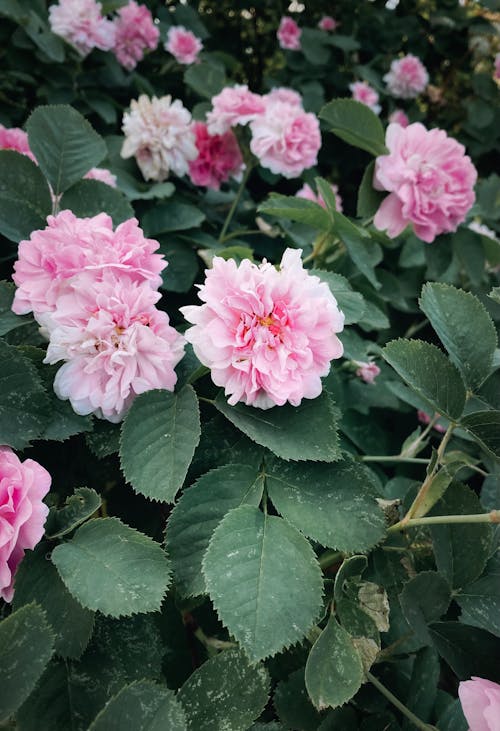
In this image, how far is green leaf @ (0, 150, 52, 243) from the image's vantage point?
2.65ft

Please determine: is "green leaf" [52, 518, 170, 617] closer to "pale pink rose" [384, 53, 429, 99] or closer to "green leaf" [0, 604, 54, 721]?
"green leaf" [0, 604, 54, 721]

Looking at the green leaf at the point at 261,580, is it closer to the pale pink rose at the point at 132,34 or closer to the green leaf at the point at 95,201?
the green leaf at the point at 95,201

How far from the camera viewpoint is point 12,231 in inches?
31.8

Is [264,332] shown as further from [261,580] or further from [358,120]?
[358,120]

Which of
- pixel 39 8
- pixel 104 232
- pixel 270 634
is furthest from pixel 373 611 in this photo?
pixel 39 8

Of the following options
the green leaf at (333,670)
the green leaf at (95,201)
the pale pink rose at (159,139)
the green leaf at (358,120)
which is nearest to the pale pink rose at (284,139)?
the pale pink rose at (159,139)

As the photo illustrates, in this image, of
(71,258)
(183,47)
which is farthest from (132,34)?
(71,258)

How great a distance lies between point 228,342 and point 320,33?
2.00m

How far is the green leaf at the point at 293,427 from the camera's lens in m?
0.59

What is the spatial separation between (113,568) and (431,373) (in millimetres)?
356

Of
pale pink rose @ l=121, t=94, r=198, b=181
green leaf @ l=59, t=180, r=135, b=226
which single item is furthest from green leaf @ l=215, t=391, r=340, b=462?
pale pink rose @ l=121, t=94, r=198, b=181

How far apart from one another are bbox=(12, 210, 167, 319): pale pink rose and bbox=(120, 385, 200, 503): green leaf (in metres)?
0.13

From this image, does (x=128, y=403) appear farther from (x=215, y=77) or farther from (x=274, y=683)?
(x=215, y=77)

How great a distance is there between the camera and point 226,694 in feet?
1.81
